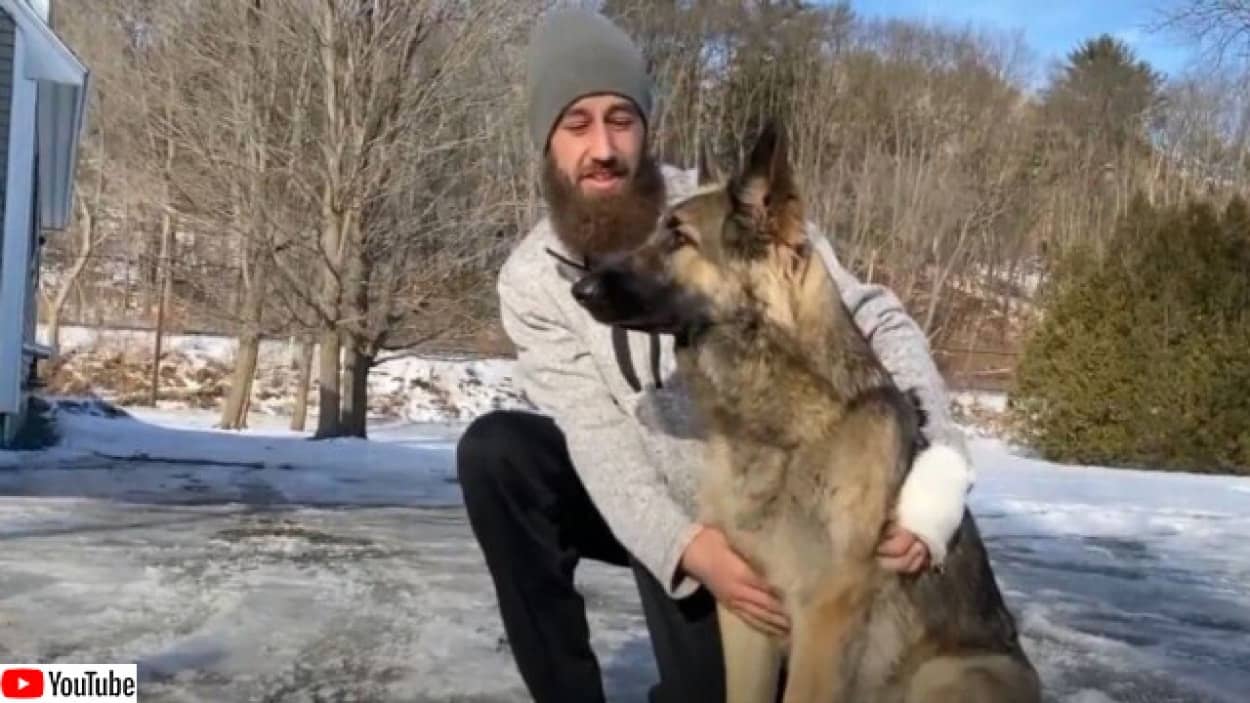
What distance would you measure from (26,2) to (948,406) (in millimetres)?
13231

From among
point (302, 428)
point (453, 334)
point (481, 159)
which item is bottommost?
point (302, 428)

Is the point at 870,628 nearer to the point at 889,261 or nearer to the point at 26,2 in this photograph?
the point at 26,2

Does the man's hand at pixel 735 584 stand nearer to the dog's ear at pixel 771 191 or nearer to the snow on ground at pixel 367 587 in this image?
the dog's ear at pixel 771 191

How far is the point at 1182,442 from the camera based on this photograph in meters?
19.0

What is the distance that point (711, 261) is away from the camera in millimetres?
2939

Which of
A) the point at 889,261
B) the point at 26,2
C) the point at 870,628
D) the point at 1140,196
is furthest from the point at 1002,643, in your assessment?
the point at 889,261

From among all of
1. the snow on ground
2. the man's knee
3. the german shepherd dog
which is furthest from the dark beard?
the snow on ground

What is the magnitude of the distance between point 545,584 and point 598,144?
111 cm

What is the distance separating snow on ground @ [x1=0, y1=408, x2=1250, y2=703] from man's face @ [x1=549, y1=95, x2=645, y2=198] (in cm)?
183

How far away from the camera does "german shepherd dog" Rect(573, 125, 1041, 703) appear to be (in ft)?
9.50

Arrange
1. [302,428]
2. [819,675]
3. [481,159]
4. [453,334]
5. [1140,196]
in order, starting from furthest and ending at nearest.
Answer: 1. [302,428]
2. [1140,196]
3. [453,334]
4. [481,159]
5. [819,675]

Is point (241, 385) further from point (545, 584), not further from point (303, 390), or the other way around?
point (545, 584)

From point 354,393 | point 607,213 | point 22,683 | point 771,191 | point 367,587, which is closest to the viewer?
point 771,191

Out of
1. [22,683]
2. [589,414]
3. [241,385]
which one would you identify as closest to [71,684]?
[22,683]
